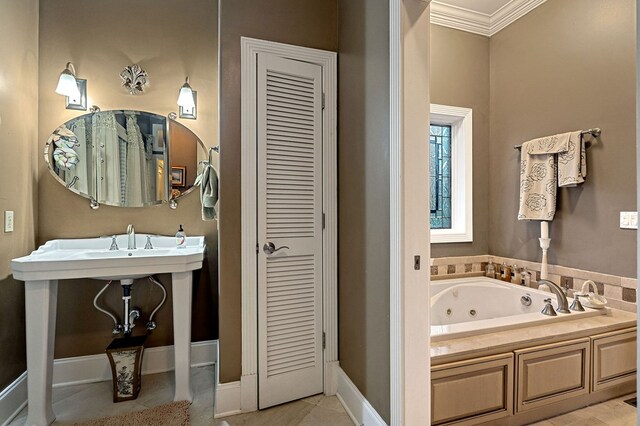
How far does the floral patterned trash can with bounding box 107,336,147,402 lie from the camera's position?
6.40 feet

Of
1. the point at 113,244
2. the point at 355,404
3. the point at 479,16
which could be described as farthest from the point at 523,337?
the point at 479,16

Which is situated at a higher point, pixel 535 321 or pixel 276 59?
pixel 276 59

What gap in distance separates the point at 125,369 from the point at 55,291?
2.10 ft

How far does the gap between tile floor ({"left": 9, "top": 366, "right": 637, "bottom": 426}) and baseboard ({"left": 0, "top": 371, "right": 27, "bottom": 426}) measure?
4 centimetres

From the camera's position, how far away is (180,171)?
2.41 metres

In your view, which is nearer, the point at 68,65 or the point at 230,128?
the point at 230,128

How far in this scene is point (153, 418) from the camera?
1.77 m

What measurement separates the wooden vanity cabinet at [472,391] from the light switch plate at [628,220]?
1.38 m

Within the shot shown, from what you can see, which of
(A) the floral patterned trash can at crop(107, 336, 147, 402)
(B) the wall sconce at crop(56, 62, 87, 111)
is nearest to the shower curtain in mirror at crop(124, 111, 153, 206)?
(B) the wall sconce at crop(56, 62, 87, 111)

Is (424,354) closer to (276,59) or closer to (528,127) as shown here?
(276,59)

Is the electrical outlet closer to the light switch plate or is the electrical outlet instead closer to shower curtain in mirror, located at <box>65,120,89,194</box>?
shower curtain in mirror, located at <box>65,120,89,194</box>

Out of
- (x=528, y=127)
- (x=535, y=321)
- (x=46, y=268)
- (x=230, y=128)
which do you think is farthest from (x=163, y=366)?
(x=528, y=127)

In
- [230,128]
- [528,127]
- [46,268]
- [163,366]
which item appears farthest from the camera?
[528,127]

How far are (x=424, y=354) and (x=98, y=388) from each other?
2.18m
